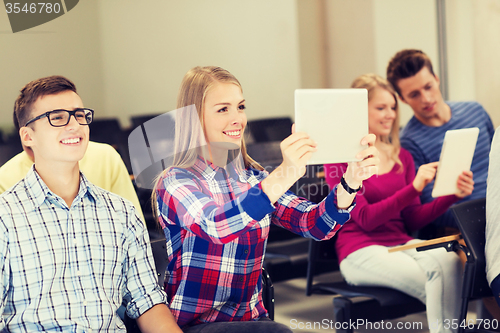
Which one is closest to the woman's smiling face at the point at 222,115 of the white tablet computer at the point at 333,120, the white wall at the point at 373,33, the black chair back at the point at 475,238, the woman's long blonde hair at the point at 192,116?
the woman's long blonde hair at the point at 192,116

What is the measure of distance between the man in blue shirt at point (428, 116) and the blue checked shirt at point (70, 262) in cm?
165

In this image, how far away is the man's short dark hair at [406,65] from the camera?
2585 mm

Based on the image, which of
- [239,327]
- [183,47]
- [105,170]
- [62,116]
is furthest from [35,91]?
[183,47]

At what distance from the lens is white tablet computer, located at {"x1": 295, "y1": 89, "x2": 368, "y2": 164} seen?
3.97 feet

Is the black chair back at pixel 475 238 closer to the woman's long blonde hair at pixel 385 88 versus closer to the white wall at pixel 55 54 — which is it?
the woman's long blonde hair at pixel 385 88

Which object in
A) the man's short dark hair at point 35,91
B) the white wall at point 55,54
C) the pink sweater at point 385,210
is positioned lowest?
the pink sweater at point 385,210

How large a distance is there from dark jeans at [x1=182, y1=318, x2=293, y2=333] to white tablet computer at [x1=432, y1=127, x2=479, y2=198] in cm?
105

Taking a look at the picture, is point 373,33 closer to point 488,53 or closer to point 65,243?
point 488,53

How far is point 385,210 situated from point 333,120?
0.85 meters

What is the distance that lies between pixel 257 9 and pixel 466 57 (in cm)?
183

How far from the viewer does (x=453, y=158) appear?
2.02 metres

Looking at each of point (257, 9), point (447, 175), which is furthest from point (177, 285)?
point (257, 9)

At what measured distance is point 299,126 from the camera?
1.21m

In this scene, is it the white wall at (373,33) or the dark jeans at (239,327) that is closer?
the dark jeans at (239,327)
